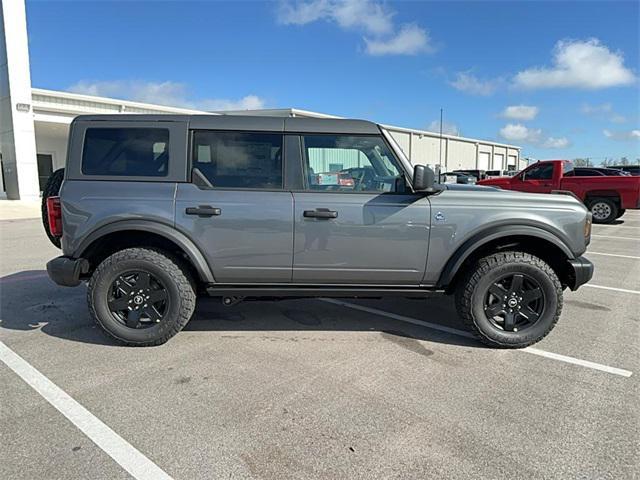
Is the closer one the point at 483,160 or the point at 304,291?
the point at 304,291

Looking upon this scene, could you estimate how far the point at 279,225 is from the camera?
362 cm

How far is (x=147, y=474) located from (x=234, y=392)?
0.87 metres

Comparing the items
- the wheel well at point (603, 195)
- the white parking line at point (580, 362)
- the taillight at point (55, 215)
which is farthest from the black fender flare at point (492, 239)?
the wheel well at point (603, 195)

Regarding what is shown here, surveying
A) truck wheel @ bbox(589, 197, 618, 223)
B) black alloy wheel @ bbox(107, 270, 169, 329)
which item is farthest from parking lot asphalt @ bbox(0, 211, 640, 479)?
truck wheel @ bbox(589, 197, 618, 223)

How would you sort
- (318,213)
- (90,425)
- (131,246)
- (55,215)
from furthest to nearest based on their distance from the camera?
(131,246)
(55,215)
(318,213)
(90,425)

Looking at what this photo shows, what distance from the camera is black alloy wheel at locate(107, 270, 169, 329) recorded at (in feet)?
12.2

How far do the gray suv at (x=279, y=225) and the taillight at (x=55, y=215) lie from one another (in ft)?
0.04

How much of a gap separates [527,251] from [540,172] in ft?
38.2

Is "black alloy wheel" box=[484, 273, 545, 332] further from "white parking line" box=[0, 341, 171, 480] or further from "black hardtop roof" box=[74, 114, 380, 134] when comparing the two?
"white parking line" box=[0, 341, 171, 480]

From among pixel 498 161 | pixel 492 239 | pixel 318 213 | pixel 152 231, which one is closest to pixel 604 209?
pixel 492 239

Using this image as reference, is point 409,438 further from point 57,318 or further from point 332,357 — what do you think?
point 57,318

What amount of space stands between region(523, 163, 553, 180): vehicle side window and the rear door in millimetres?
12822

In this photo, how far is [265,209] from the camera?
11.9 feet

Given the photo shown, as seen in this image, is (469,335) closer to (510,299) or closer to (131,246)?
(510,299)
